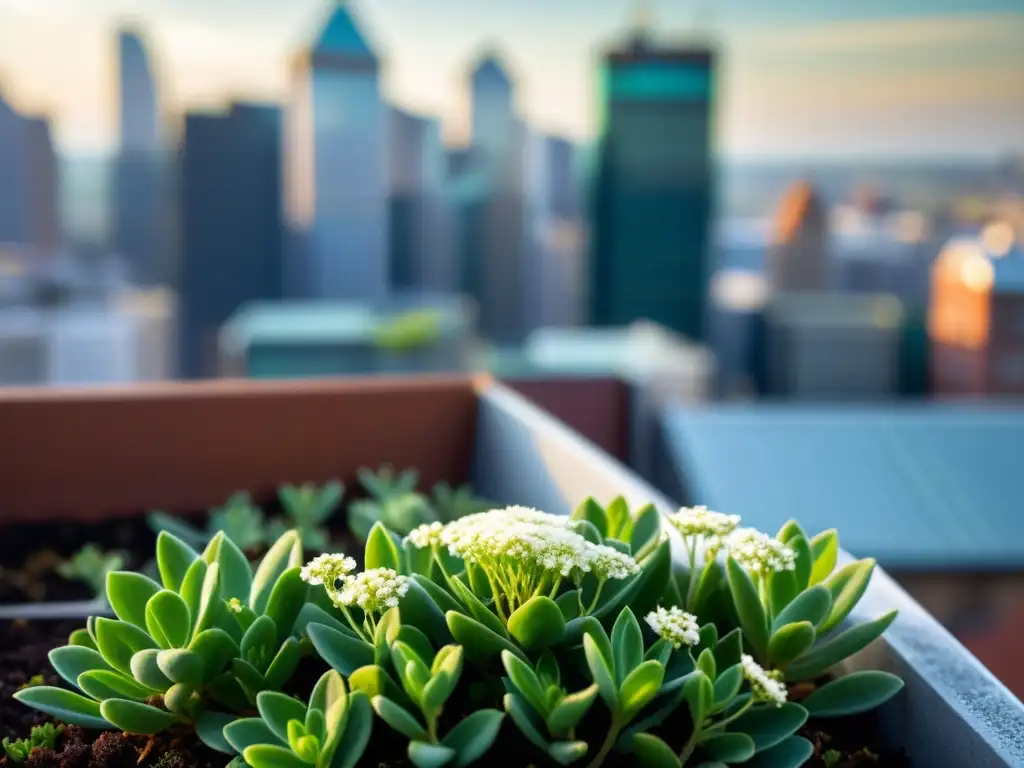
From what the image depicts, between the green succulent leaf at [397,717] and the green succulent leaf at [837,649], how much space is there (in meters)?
0.43

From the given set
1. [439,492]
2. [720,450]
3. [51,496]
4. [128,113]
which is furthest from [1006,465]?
[128,113]

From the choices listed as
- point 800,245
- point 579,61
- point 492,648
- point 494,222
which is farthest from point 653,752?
point 800,245

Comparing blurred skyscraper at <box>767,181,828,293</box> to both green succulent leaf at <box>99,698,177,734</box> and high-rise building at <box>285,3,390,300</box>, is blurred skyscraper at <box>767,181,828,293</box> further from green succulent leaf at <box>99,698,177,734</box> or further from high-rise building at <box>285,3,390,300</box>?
green succulent leaf at <box>99,698,177,734</box>

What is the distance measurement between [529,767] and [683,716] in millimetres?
175

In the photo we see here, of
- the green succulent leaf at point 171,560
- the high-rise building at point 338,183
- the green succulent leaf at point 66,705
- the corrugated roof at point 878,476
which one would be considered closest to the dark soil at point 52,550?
the green succulent leaf at point 171,560

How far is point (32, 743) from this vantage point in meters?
1.24

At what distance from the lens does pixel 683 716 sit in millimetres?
1144

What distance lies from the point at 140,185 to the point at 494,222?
13.6 m

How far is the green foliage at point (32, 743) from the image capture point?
3.99 ft

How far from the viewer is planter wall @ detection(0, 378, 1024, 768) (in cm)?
266

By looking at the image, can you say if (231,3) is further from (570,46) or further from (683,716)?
(683,716)

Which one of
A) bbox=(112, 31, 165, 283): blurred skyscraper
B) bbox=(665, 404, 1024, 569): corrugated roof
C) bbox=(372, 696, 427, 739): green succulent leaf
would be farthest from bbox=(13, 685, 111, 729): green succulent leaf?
bbox=(112, 31, 165, 283): blurred skyscraper

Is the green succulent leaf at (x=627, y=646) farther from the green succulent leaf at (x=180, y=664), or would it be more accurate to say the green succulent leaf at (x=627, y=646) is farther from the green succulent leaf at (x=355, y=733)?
the green succulent leaf at (x=180, y=664)

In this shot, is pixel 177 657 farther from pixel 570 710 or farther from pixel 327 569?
pixel 570 710
